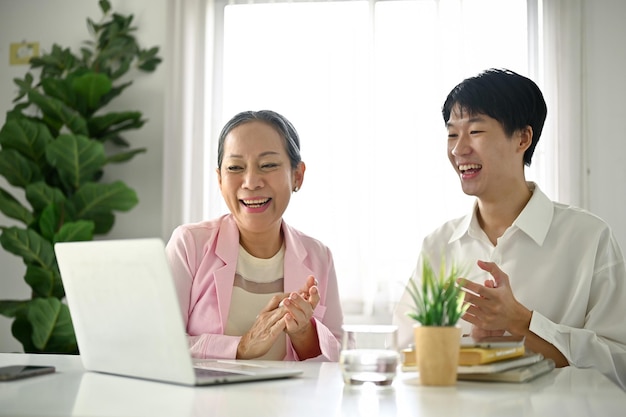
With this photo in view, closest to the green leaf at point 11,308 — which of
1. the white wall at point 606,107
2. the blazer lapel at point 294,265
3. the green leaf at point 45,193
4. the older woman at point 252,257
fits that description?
the green leaf at point 45,193

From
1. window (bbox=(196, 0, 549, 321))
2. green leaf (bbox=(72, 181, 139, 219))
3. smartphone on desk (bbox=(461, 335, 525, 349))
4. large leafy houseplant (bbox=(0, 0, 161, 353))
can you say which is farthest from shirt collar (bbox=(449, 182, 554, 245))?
large leafy houseplant (bbox=(0, 0, 161, 353))

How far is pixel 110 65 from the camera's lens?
4.02m

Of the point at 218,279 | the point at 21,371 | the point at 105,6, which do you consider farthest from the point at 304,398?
the point at 105,6

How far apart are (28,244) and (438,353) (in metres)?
2.76

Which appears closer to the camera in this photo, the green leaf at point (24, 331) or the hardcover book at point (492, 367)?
the hardcover book at point (492, 367)

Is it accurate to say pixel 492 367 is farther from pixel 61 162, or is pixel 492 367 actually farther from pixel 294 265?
pixel 61 162

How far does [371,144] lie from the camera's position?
3.77 m

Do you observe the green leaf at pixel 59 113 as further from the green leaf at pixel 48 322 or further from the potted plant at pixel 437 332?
the potted plant at pixel 437 332

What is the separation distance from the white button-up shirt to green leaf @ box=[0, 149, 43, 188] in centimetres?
232

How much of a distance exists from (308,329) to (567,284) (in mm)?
665

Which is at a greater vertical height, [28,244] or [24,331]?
[28,244]

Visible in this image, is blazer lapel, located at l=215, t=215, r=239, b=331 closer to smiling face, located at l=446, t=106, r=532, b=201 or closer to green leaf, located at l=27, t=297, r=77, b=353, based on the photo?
smiling face, located at l=446, t=106, r=532, b=201

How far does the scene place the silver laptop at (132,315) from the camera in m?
1.16

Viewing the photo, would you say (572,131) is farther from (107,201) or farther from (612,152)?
(107,201)
